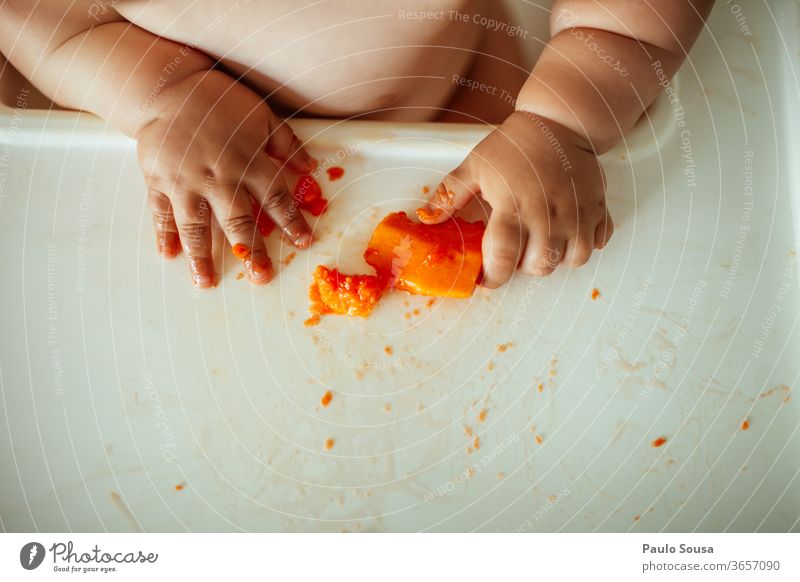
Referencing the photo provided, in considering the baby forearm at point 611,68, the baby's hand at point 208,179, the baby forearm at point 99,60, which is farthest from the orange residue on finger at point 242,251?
the baby forearm at point 611,68

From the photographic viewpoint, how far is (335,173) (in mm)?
477

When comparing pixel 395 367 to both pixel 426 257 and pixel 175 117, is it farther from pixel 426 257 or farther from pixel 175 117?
pixel 175 117

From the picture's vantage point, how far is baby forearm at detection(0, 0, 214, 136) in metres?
0.47

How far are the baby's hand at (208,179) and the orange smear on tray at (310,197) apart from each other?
10 millimetres

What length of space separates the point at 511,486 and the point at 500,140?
246 mm

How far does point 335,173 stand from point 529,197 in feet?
Result: 0.48

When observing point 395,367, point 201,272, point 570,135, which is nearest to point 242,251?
point 201,272

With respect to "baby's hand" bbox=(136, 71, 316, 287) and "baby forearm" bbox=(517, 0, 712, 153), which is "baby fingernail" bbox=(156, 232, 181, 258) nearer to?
"baby's hand" bbox=(136, 71, 316, 287)

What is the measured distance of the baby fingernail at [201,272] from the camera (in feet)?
1.50

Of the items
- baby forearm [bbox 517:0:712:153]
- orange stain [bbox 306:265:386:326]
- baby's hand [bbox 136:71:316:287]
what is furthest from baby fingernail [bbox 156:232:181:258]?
baby forearm [bbox 517:0:712:153]

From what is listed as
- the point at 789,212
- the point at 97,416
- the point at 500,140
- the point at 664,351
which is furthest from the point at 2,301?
the point at 789,212

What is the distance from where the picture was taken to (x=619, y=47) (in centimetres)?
48

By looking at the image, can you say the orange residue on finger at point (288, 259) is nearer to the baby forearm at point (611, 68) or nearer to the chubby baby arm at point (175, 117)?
the chubby baby arm at point (175, 117)
